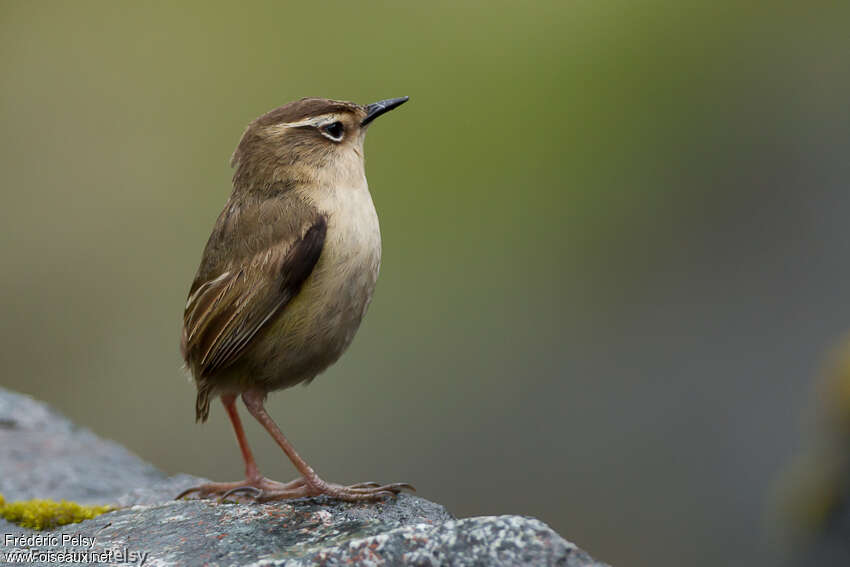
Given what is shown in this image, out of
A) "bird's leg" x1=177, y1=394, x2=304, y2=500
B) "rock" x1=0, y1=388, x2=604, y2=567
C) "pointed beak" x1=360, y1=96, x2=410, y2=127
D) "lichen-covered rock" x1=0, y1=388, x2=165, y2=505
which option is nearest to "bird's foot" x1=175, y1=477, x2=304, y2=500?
"bird's leg" x1=177, y1=394, x2=304, y2=500

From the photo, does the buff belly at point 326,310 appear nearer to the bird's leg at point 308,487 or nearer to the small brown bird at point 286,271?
the small brown bird at point 286,271

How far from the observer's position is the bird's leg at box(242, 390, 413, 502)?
568cm

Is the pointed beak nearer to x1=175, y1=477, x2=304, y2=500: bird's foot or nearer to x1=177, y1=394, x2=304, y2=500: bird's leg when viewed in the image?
x1=177, y1=394, x2=304, y2=500: bird's leg

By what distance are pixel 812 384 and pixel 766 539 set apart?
1502 mm

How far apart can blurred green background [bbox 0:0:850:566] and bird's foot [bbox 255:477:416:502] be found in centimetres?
353

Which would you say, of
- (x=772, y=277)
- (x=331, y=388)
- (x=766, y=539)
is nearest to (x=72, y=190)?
(x=331, y=388)

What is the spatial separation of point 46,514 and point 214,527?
4.11ft

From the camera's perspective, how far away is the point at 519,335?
10656mm

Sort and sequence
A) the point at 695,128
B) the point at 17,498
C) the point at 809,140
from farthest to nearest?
the point at 695,128, the point at 809,140, the point at 17,498

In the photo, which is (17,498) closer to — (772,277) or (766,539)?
(766,539)

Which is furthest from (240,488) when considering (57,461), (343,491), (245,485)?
(57,461)

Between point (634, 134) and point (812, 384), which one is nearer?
point (812, 384)

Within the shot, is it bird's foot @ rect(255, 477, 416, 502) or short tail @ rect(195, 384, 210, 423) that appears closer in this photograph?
bird's foot @ rect(255, 477, 416, 502)

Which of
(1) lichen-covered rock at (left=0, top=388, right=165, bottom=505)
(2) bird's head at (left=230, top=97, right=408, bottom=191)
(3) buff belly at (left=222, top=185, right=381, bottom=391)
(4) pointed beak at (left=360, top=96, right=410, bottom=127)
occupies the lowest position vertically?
(1) lichen-covered rock at (left=0, top=388, right=165, bottom=505)
